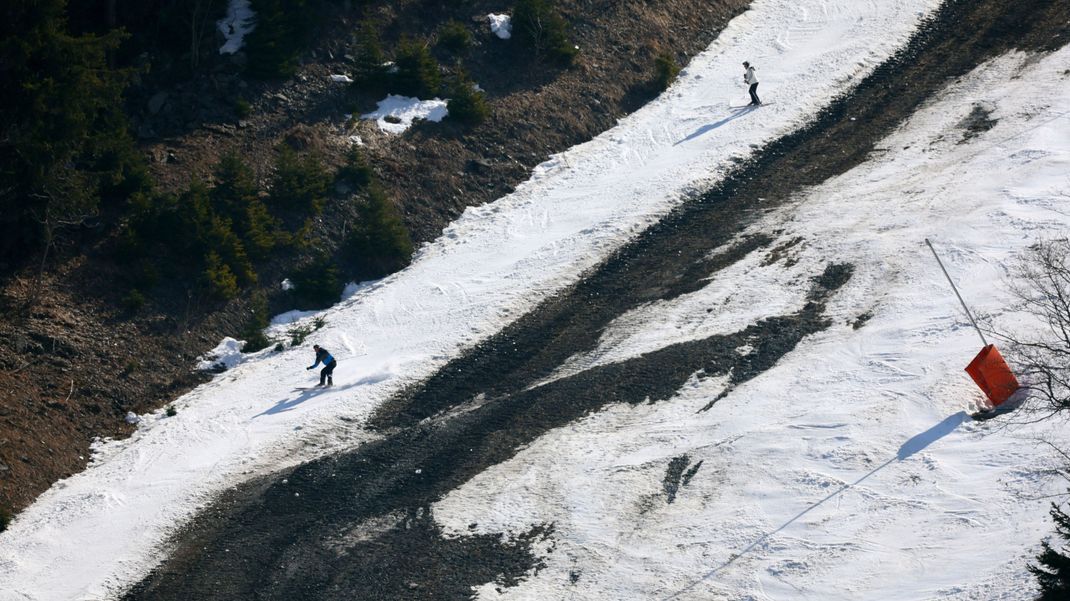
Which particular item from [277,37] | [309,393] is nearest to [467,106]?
→ [277,37]

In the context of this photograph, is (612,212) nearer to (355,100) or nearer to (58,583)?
(355,100)

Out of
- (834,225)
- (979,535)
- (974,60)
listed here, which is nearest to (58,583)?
(979,535)

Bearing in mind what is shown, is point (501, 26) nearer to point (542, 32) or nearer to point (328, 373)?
point (542, 32)

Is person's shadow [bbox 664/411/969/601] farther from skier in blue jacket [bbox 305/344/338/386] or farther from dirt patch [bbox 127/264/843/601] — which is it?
skier in blue jacket [bbox 305/344/338/386]

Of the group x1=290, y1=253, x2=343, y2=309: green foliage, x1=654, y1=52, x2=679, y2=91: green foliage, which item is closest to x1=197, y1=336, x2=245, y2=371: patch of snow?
x1=290, y1=253, x2=343, y2=309: green foliage

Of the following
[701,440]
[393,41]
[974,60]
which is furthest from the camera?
[393,41]

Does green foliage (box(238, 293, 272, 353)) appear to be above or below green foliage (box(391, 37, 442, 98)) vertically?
below
